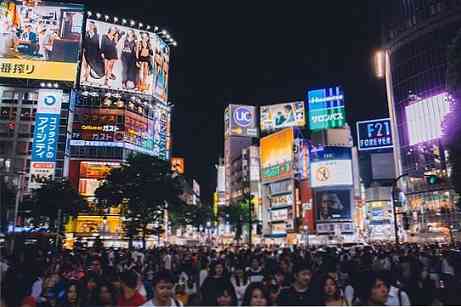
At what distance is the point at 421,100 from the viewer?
6394cm

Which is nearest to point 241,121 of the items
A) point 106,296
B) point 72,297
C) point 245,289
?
point 72,297

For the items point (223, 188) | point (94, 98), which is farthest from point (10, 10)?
point (223, 188)

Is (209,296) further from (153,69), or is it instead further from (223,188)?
(223,188)

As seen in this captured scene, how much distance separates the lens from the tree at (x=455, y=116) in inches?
902

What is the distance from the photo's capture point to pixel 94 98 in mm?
73500

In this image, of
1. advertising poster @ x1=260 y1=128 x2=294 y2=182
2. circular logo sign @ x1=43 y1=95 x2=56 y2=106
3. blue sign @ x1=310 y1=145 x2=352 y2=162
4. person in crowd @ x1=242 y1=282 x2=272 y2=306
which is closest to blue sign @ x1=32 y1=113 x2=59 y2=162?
circular logo sign @ x1=43 y1=95 x2=56 y2=106

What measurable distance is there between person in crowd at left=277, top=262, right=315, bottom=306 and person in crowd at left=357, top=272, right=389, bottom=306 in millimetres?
822

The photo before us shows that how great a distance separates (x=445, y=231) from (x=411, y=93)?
73.2ft

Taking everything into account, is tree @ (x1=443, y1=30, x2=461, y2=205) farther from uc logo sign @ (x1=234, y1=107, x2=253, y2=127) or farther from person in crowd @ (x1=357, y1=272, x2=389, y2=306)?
uc logo sign @ (x1=234, y1=107, x2=253, y2=127)

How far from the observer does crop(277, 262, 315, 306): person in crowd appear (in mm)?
6854

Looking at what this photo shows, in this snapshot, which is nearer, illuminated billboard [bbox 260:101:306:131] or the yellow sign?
the yellow sign

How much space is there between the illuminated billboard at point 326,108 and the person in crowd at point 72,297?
250 feet

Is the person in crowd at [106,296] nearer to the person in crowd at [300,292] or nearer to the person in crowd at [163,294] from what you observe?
the person in crowd at [163,294]

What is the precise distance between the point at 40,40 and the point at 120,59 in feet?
41.9
